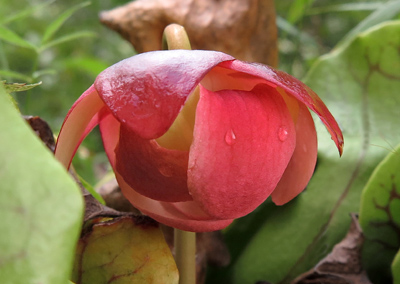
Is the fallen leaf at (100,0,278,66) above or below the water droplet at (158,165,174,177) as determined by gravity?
below

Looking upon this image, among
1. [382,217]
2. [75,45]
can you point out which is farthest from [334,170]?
[75,45]

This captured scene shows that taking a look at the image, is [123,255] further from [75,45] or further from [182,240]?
[75,45]

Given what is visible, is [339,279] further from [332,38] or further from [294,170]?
[332,38]

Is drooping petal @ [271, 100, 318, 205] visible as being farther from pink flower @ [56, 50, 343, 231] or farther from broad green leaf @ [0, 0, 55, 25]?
broad green leaf @ [0, 0, 55, 25]

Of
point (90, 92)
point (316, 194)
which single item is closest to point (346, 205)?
point (316, 194)

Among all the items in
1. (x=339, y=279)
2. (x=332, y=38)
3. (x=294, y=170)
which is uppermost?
(x=294, y=170)

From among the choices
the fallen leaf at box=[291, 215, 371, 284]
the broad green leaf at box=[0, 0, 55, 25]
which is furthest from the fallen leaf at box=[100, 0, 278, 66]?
the fallen leaf at box=[291, 215, 371, 284]
